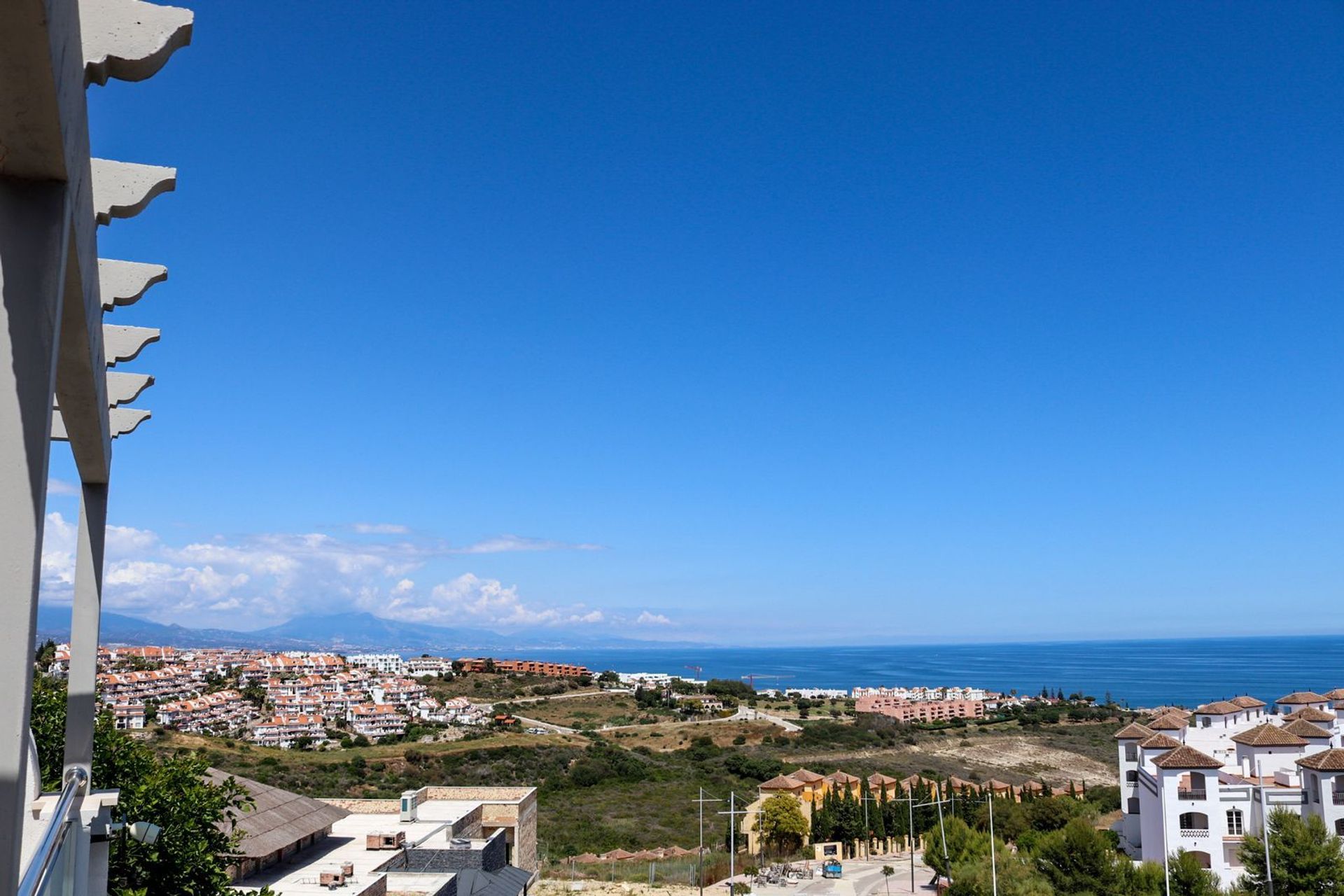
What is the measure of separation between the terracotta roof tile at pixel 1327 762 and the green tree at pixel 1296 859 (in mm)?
1198

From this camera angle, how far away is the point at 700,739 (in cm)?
4706

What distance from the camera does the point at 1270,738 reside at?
2206cm

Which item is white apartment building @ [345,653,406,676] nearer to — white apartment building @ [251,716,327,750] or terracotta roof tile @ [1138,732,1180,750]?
white apartment building @ [251,716,327,750]

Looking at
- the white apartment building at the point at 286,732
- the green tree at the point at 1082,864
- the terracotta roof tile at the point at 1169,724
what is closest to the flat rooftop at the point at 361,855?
the green tree at the point at 1082,864

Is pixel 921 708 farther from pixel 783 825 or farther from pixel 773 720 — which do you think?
pixel 783 825

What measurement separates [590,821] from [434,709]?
2273cm

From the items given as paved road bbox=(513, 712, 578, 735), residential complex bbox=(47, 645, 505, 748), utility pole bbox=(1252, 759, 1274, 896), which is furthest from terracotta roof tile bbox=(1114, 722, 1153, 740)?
residential complex bbox=(47, 645, 505, 748)

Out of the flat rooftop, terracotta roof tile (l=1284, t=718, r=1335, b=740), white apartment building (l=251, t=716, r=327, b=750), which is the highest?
terracotta roof tile (l=1284, t=718, r=1335, b=740)

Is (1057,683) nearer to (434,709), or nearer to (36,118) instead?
(434,709)

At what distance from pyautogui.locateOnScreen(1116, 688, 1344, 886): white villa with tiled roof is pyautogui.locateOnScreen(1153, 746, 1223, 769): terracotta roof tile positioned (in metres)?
0.01

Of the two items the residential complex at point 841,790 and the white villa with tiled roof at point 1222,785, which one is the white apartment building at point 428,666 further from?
the white villa with tiled roof at point 1222,785

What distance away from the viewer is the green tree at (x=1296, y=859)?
16562 millimetres

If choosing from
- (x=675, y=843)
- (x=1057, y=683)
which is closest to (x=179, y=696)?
(x=675, y=843)

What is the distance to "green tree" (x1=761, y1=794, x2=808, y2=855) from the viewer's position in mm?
28312
